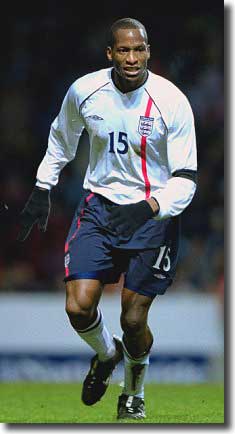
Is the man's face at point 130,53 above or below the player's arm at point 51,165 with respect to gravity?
above

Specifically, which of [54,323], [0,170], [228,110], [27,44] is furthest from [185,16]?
[228,110]

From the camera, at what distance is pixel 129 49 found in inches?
281

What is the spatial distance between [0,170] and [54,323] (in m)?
3.19

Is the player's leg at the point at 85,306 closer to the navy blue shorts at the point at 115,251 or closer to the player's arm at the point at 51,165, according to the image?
the navy blue shorts at the point at 115,251

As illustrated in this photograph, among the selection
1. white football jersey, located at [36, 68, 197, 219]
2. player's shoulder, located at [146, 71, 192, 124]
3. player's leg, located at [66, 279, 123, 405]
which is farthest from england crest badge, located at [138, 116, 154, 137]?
player's leg, located at [66, 279, 123, 405]

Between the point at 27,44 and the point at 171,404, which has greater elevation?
the point at 27,44

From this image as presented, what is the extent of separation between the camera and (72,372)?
13055mm

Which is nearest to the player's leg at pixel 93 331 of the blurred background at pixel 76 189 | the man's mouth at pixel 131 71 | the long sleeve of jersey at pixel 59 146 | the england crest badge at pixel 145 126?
the long sleeve of jersey at pixel 59 146

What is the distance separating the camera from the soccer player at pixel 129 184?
713 cm

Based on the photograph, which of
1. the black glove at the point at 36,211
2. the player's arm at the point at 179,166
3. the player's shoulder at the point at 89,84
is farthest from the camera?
the black glove at the point at 36,211

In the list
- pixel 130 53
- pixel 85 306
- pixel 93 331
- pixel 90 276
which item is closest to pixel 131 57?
pixel 130 53

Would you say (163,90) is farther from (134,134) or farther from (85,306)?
(85,306)

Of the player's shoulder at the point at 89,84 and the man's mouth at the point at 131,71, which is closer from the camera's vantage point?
the man's mouth at the point at 131,71

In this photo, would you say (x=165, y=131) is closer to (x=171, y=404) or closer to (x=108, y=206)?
(x=108, y=206)
